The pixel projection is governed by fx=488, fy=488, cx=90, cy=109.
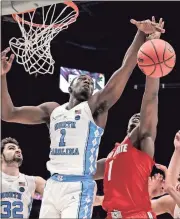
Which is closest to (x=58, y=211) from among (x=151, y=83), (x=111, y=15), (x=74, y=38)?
(x=151, y=83)

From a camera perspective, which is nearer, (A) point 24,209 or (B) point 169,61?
→ (B) point 169,61

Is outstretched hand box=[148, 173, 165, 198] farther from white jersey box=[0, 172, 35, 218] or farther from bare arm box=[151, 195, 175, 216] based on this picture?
white jersey box=[0, 172, 35, 218]

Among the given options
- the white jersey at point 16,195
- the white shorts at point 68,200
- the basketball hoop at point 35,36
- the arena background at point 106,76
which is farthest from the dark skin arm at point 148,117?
the arena background at point 106,76

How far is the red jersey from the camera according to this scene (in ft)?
11.5

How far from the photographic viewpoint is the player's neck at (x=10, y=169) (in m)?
4.63

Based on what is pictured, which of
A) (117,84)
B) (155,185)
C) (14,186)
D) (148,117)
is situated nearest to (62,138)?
(117,84)

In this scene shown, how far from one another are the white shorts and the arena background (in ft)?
18.3

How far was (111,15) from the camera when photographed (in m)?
8.65

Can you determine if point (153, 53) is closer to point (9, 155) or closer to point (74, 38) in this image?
point (9, 155)

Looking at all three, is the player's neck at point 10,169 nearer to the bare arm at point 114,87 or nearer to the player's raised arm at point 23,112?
the player's raised arm at point 23,112

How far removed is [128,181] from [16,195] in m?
1.29

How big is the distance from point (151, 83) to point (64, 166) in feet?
2.86

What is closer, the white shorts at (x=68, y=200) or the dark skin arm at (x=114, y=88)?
the white shorts at (x=68, y=200)

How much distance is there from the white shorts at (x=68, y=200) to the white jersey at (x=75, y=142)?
0.29 ft
